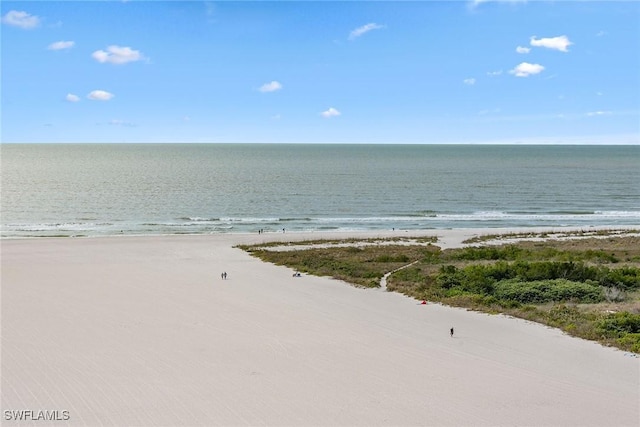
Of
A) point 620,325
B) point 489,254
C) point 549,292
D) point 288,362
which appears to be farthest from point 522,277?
point 288,362

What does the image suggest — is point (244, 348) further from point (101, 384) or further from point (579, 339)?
point (579, 339)

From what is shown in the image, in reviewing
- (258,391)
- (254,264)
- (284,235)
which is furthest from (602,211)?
(258,391)

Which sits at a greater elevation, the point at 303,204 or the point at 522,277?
the point at 303,204

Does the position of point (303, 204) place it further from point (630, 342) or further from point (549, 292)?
point (630, 342)

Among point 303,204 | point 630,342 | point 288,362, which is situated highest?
point 303,204

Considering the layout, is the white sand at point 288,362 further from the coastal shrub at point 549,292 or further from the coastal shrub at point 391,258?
the coastal shrub at point 391,258

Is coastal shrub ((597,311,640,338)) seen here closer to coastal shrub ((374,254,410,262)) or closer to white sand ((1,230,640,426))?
white sand ((1,230,640,426))

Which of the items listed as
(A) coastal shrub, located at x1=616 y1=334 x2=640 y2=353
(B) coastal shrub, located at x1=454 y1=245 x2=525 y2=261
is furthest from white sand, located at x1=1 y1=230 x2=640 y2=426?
(B) coastal shrub, located at x1=454 y1=245 x2=525 y2=261

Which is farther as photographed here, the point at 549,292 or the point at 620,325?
the point at 549,292
